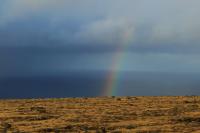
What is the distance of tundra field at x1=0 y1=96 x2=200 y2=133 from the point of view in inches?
1261

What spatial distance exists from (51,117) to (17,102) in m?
10.7

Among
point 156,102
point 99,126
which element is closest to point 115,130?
point 99,126

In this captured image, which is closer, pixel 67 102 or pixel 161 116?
pixel 161 116

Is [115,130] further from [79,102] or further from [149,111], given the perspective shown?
[79,102]

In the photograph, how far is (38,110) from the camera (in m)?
40.2

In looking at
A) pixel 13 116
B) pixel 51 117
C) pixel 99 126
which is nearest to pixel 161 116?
pixel 99 126

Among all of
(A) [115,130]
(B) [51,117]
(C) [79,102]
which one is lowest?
(A) [115,130]

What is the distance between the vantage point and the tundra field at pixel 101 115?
3203 cm

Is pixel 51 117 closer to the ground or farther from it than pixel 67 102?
closer to the ground

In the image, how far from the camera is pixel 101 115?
3709cm

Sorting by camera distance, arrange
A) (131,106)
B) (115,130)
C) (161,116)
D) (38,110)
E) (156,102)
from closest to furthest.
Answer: (115,130) → (161,116) → (38,110) → (131,106) → (156,102)

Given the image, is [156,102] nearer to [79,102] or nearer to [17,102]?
[79,102]

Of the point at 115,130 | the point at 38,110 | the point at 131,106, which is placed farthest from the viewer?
the point at 131,106

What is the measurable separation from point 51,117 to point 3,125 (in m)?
4.87
